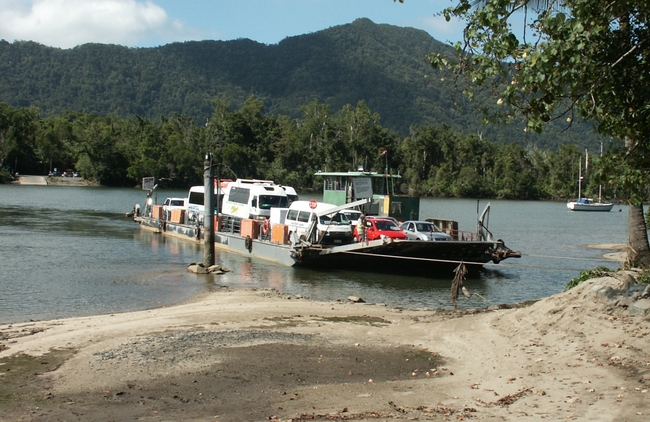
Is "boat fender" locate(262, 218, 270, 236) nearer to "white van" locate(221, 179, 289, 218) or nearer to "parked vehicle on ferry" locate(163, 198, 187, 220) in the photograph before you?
"white van" locate(221, 179, 289, 218)

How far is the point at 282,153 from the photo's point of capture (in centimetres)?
12925

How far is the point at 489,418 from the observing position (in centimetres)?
838

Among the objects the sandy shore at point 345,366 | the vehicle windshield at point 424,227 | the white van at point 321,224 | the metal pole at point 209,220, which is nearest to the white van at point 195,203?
the white van at point 321,224

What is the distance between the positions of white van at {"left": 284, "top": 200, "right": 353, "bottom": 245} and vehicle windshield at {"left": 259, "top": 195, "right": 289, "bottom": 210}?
4.91 m

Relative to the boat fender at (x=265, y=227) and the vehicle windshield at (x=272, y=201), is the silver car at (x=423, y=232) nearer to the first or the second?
the boat fender at (x=265, y=227)

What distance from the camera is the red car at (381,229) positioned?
30.1m

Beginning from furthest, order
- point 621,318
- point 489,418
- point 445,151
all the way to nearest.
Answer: point 445,151
point 621,318
point 489,418

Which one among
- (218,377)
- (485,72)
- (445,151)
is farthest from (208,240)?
(445,151)

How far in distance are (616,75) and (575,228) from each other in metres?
61.0

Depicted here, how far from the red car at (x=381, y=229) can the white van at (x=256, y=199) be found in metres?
7.49

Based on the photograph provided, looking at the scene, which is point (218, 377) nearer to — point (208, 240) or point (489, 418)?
point (489, 418)

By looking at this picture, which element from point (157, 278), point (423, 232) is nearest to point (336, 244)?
point (423, 232)

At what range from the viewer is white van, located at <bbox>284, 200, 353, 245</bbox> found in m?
30.0

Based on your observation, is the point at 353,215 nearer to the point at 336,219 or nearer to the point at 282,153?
the point at 336,219
